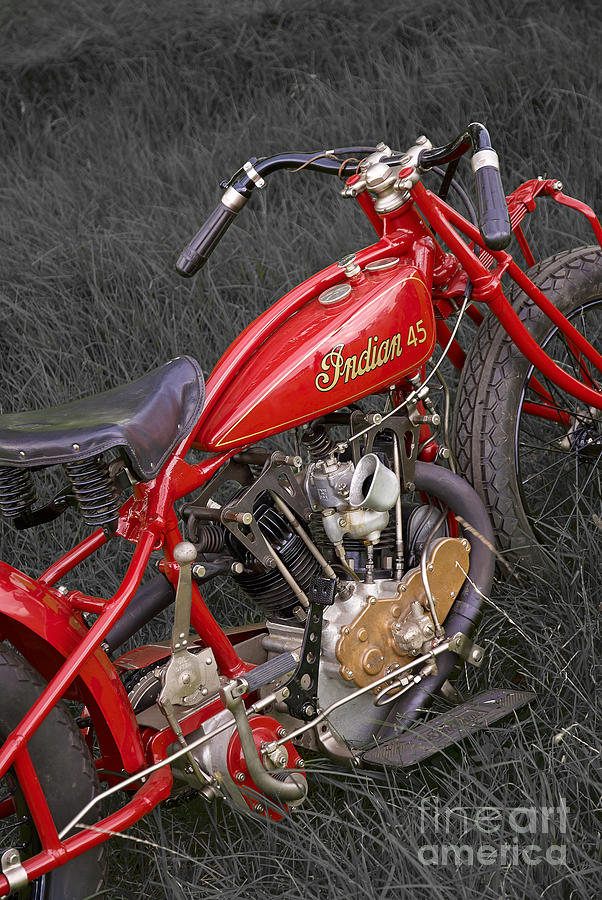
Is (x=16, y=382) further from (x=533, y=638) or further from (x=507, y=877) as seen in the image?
(x=507, y=877)

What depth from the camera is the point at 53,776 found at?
1771mm

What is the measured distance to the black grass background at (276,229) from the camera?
6.38ft

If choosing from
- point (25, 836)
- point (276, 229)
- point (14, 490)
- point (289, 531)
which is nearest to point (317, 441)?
point (289, 531)

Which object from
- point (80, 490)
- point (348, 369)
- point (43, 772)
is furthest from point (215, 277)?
point (43, 772)

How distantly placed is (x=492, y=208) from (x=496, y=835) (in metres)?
1.23

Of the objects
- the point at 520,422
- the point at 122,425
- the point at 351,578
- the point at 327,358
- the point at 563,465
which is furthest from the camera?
the point at 563,465

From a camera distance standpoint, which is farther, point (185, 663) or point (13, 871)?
point (185, 663)

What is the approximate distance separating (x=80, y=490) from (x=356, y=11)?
464cm

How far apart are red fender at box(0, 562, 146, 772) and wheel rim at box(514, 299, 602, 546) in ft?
3.91

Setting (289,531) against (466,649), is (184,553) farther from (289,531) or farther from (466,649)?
(466,649)

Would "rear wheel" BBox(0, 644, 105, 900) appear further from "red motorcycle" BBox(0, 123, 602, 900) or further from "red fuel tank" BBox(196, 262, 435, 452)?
"red fuel tank" BBox(196, 262, 435, 452)

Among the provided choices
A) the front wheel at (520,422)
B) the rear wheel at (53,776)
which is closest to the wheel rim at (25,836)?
the rear wheel at (53,776)

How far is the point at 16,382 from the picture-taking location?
11.9 feet

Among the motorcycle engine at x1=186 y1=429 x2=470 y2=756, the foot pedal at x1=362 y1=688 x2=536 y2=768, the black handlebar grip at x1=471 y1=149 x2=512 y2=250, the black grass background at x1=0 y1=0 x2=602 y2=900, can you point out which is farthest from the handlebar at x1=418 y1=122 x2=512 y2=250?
the foot pedal at x1=362 y1=688 x2=536 y2=768
